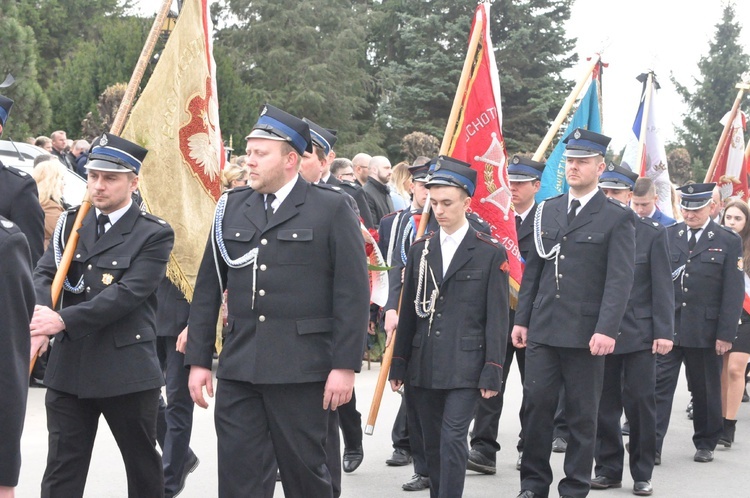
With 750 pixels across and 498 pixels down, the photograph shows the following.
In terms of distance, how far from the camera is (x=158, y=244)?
6059 millimetres

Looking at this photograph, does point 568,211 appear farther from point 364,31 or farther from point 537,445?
point 364,31

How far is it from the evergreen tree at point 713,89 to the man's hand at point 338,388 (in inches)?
1485

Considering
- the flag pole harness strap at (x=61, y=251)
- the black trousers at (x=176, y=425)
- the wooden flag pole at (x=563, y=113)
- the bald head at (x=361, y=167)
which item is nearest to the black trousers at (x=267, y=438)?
the flag pole harness strap at (x=61, y=251)

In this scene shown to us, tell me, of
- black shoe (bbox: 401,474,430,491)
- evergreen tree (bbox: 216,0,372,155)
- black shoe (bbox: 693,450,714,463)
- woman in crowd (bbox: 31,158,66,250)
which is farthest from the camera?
evergreen tree (bbox: 216,0,372,155)

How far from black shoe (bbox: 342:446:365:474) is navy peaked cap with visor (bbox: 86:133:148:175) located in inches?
127

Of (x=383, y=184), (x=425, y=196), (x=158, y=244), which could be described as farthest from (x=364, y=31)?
(x=158, y=244)

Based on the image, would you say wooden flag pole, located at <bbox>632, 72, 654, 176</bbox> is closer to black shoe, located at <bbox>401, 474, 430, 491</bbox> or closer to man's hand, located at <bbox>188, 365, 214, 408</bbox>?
black shoe, located at <bbox>401, 474, 430, 491</bbox>

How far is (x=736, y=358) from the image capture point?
10516 millimetres

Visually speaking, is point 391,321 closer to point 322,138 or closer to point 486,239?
point 486,239

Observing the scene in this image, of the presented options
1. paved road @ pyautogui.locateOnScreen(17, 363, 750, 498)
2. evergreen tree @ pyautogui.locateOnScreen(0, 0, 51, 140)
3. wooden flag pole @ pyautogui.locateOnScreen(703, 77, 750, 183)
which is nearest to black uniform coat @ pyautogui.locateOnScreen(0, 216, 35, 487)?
paved road @ pyautogui.locateOnScreen(17, 363, 750, 498)

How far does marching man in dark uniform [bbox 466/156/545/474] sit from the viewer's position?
8742mm

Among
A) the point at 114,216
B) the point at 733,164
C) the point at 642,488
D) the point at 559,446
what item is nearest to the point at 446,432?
the point at 642,488

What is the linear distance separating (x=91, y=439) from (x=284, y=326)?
1.32 m

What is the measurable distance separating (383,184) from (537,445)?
6469 millimetres
